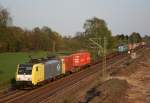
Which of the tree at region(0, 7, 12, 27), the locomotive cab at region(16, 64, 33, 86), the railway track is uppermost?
the tree at region(0, 7, 12, 27)

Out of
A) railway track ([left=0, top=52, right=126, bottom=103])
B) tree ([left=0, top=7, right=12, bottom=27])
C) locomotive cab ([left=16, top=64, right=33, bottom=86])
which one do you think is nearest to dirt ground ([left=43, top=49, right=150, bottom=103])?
railway track ([left=0, top=52, right=126, bottom=103])

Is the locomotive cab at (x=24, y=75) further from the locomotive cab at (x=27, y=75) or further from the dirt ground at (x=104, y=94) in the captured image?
the dirt ground at (x=104, y=94)

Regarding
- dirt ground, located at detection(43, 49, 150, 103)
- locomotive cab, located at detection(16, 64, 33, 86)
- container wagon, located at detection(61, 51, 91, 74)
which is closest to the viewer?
dirt ground, located at detection(43, 49, 150, 103)

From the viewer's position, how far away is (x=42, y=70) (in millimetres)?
39000

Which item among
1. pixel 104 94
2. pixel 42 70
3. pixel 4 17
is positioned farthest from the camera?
pixel 4 17

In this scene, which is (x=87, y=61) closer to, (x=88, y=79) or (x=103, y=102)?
(x=88, y=79)

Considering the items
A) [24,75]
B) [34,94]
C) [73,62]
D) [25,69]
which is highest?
[73,62]

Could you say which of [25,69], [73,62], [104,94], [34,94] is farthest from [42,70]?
[73,62]

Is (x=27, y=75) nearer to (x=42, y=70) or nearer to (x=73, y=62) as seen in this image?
(x=42, y=70)

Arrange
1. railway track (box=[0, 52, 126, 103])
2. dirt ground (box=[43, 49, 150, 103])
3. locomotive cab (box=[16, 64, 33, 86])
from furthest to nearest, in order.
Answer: locomotive cab (box=[16, 64, 33, 86]), railway track (box=[0, 52, 126, 103]), dirt ground (box=[43, 49, 150, 103])

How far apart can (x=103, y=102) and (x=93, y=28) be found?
3452 inches

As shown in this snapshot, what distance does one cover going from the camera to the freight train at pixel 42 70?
119ft

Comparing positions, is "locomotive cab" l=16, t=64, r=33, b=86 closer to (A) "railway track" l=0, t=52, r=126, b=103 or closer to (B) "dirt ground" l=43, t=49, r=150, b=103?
(A) "railway track" l=0, t=52, r=126, b=103

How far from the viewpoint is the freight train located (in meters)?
36.3
